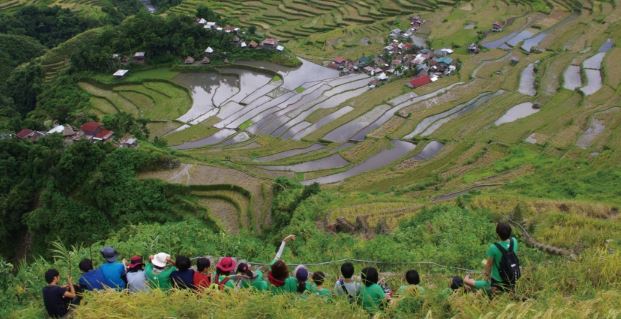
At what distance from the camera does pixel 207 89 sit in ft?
118

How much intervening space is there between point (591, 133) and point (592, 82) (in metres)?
7.64

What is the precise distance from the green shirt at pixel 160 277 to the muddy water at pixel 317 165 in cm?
1744

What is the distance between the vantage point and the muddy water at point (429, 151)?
2405 centimetres

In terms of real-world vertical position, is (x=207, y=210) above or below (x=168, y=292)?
below

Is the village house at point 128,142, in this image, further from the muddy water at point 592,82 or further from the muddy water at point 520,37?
the muddy water at point 520,37

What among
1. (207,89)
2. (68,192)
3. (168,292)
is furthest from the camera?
(207,89)

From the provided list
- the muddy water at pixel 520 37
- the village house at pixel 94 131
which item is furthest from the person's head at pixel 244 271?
the muddy water at pixel 520 37

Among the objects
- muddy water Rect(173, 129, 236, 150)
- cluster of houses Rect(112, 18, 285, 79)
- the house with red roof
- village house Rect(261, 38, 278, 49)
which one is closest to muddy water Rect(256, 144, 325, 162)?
muddy water Rect(173, 129, 236, 150)

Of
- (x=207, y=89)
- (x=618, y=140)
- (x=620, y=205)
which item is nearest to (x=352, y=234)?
(x=620, y=205)

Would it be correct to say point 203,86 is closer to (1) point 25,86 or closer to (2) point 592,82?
(1) point 25,86

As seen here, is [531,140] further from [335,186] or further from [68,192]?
[68,192]

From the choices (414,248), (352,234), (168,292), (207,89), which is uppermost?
(168,292)

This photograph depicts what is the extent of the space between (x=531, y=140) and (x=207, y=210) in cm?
1531

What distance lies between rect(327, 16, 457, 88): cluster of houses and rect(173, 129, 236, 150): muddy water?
10565 millimetres
